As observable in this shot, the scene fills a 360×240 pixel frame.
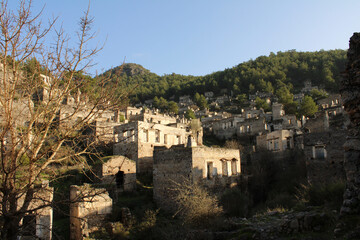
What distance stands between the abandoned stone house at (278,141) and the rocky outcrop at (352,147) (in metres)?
24.4

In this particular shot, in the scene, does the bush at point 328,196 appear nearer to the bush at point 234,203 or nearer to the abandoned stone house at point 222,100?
the bush at point 234,203

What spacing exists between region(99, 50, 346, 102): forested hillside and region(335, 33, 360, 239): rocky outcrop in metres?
75.7

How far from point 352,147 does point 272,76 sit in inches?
3789

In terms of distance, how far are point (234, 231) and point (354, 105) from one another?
7.77 metres

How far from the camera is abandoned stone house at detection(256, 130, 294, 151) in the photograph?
97.6ft

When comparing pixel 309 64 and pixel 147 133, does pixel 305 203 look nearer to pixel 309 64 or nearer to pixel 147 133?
pixel 147 133

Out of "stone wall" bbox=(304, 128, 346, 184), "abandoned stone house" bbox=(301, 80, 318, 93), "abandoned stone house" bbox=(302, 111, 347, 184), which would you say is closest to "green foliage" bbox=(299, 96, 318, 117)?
"abandoned stone house" bbox=(301, 80, 318, 93)

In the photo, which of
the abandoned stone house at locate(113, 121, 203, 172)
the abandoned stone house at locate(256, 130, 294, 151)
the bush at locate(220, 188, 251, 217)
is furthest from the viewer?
the abandoned stone house at locate(256, 130, 294, 151)

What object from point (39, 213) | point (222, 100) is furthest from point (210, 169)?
point (222, 100)

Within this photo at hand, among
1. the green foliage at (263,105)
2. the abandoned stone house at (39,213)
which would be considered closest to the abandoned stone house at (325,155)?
the abandoned stone house at (39,213)

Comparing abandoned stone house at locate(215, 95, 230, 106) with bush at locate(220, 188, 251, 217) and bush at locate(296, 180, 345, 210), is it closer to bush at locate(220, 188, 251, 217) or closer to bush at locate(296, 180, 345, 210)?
bush at locate(220, 188, 251, 217)

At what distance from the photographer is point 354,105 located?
618 cm

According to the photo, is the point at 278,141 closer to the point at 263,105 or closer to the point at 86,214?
the point at 86,214

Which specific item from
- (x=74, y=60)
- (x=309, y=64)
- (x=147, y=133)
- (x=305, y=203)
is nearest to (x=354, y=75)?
(x=74, y=60)
